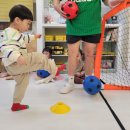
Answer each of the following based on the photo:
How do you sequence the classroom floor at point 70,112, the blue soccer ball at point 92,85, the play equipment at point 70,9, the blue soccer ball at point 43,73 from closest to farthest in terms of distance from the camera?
the classroom floor at point 70,112 < the blue soccer ball at point 92,85 < the play equipment at point 70,9 < the blue soccer ball at point 43,73

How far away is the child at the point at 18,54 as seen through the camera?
1.02 meters

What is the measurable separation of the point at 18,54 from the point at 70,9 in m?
0.63

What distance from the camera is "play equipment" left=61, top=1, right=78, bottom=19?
1.48m

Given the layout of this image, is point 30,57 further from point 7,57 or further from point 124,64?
point 124,64

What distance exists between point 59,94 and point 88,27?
0.51 meters

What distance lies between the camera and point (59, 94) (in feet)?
4.76

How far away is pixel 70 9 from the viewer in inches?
58.1

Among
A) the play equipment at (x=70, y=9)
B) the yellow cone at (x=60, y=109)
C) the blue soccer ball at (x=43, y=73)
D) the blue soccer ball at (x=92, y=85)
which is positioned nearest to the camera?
the yellow cone at (x=60, y=109)

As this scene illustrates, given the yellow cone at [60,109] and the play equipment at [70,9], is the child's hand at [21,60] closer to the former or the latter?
the yellow cone at [60,109]

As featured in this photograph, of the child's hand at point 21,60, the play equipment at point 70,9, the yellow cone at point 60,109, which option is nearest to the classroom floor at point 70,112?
the yellow cone at point 60,109

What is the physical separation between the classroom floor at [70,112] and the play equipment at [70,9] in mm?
534

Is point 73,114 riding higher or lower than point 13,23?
lower

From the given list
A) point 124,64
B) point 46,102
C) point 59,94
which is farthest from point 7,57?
point 124,64

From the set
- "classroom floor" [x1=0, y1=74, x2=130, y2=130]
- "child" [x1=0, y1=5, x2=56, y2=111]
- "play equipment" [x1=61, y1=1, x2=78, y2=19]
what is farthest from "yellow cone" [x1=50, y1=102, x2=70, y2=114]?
"play equipment" [x1=61, y1=1, x2=78, y2=19]
